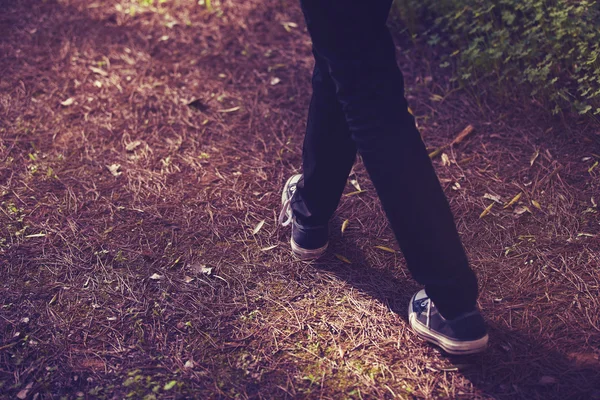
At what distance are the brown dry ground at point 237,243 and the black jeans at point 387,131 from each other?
0.36 m

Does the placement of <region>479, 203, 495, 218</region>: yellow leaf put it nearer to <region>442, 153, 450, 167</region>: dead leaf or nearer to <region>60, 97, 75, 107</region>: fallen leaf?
<region>442, 153, 450, 167</region>: dead leaf

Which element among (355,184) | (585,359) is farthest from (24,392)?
(585,359)

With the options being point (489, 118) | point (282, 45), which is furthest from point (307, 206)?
point (282, 45)

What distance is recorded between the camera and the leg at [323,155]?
6.05ft

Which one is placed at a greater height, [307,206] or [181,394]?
[307,206]

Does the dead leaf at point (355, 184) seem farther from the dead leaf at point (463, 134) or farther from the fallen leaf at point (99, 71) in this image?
the fallen leaf at point (99, 71)

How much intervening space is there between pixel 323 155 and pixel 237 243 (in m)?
0.65

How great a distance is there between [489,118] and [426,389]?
1599 mm

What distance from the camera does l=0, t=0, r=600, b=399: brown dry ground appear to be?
6.04ft

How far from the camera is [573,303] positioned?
6.59ft

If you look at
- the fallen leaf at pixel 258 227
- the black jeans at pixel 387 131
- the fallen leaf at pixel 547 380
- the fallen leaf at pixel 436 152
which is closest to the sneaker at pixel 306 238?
the fallen leaf at pixel 258 227

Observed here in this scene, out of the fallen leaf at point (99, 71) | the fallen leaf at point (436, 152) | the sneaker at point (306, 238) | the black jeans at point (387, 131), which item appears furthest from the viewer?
the fallen leaf at point (99, 71)

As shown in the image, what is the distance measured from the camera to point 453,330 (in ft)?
5.91

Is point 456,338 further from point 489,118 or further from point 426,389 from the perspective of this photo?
point 489,118
